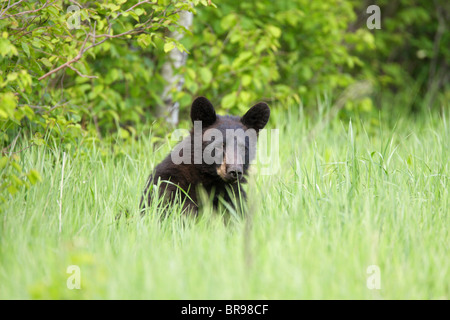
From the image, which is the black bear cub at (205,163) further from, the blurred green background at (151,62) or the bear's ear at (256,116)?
the blurred green background at (151,62)

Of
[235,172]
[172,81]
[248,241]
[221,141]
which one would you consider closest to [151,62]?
[172,81]

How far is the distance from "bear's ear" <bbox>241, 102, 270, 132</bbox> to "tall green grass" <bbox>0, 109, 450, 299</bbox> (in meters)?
0.59

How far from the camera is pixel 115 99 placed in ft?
20.2

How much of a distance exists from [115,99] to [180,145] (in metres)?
2.10

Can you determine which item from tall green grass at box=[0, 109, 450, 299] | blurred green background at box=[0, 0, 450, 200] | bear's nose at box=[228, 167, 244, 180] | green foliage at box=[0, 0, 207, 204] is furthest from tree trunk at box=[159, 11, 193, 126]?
bear's nose at box=[228, 167, 244, 180]

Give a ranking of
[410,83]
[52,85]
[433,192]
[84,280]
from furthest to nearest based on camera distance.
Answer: [410,83] → [52,85] → [433,192] → [84,280]

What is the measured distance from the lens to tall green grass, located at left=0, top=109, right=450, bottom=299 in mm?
2615

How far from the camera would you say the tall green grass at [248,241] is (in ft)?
8.58

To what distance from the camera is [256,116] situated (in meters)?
4.48

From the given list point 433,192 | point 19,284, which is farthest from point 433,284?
point 19,284

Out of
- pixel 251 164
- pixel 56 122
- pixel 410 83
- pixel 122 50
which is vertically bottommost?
pixel 251 164

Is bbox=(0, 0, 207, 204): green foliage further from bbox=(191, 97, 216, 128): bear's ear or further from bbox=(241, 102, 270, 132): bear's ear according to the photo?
bbox=(241, 102, 270, 132): bear's ear

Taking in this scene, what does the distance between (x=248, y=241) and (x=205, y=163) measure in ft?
4.58
